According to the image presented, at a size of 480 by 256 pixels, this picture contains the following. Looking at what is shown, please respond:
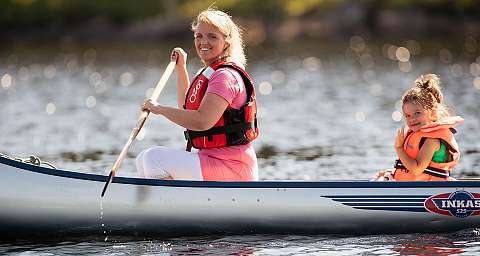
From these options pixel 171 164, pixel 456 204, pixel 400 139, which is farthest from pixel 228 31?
pixel 456 204

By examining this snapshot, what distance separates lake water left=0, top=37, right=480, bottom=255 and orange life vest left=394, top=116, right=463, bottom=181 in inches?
18.5

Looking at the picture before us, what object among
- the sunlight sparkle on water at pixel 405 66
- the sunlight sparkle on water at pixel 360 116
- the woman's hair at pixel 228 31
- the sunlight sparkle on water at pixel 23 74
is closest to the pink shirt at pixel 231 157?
the woman's hair at pixel 228 31

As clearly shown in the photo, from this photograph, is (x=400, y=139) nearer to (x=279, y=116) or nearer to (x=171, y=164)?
(x=171, y=164)

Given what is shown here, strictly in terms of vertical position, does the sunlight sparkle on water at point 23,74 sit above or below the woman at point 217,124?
above

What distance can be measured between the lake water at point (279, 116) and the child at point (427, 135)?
1.71 ft

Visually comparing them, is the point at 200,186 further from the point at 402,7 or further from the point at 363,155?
the point at 402,7

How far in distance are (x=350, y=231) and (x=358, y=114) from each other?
10.2m

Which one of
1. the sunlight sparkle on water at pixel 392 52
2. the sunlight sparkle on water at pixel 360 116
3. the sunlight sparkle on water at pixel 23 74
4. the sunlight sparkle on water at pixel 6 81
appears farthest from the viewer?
the sunlight sparkle on water at pixel 392 52

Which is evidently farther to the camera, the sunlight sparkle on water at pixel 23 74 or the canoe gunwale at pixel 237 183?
the sunlight sparkle on water at pixel 23 74

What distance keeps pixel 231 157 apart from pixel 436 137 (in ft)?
5.03

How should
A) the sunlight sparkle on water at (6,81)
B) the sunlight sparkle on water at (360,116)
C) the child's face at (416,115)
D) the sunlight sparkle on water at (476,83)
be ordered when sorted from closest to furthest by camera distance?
the child's face at (416,115), the sunlight sparkle on water at (360,116), the sunlight sparkle on water at (476,83), the sunlight sparkle on water at (6,81)

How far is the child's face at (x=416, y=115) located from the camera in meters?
8.21

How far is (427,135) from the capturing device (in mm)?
8211

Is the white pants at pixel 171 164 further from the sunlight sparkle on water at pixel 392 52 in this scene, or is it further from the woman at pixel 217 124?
Answer: the sunlight sparkle on water at pixel 392 52
